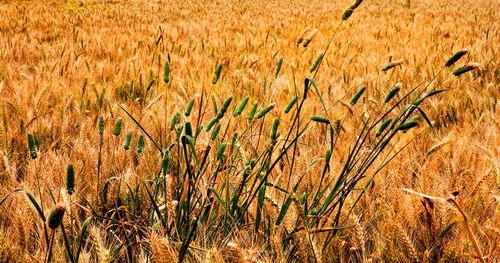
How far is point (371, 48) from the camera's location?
3541mm

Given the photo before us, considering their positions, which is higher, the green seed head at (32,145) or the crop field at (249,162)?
the green seed head at (32,145)

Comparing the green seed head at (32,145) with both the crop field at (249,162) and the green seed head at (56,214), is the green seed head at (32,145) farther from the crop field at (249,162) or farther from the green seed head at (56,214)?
the green seed head at (56,214)

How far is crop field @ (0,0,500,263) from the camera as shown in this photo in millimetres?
772

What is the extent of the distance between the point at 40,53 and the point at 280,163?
250 centimetres

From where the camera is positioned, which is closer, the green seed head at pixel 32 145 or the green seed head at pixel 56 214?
the green seed head at pixel 56 214

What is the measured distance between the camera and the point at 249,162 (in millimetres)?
959

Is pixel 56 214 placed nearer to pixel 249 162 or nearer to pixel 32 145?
pixel 32 145

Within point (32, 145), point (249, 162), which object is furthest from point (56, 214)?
point (249, 162)

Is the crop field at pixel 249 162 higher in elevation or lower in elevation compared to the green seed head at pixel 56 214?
lower

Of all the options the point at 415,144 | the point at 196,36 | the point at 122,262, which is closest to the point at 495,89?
the point at 415,144

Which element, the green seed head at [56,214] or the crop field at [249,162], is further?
the crop field at [249,162]

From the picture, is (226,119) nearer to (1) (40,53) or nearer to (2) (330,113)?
(2) (330,113)

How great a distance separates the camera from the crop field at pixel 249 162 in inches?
30.4

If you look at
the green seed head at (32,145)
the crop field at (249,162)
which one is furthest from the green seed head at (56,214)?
the green seed head at (32,145)
